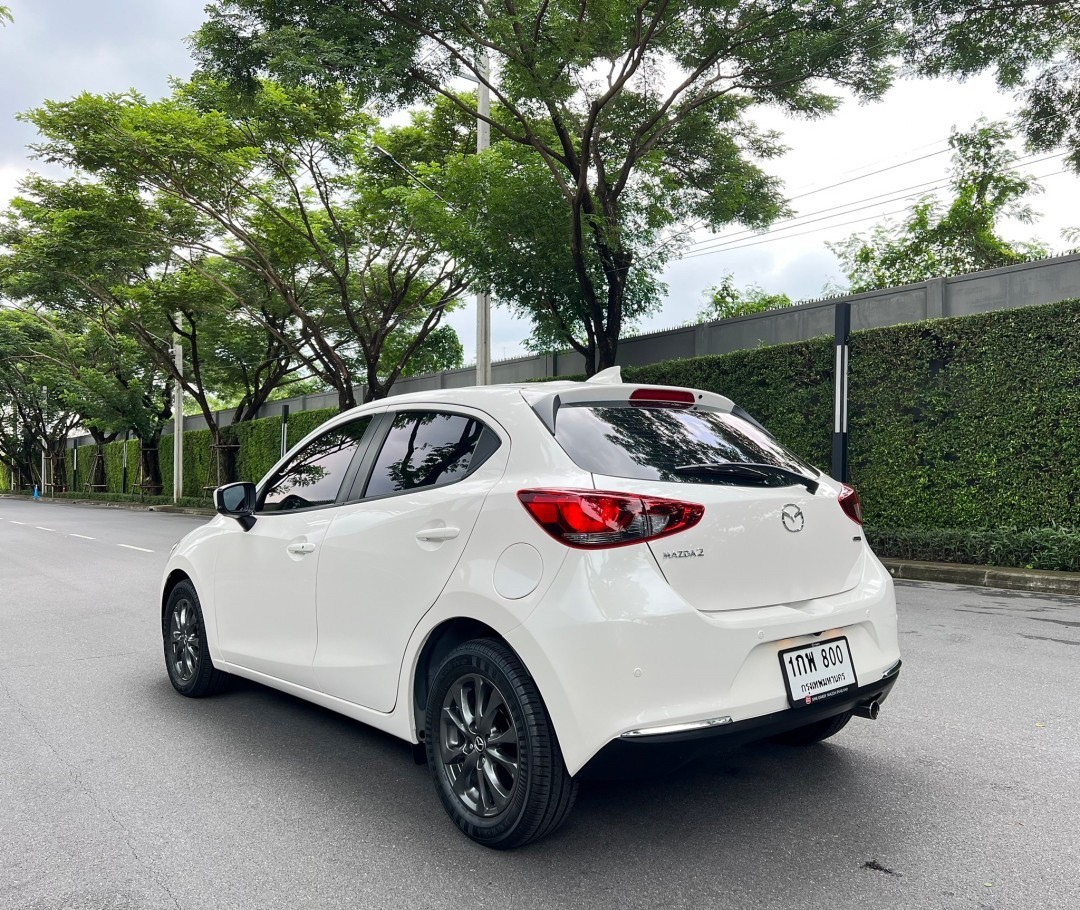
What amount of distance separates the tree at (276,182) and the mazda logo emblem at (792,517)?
14142 mm

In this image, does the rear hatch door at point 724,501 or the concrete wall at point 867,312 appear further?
the concrete wall at point 867,312

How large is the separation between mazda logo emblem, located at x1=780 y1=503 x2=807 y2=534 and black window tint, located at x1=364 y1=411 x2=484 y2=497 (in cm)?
115

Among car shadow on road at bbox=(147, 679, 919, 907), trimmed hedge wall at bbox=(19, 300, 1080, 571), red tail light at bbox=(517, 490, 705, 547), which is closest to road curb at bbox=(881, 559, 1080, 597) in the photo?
trimmed hedge wall at bbox=(19, 300, 1080, 571)

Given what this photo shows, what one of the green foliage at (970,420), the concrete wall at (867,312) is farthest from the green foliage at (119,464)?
the green foliage at (970,420)

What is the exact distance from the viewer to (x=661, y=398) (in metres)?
3.50

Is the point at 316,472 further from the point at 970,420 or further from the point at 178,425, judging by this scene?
the point at 178,425

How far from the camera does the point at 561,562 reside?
2809 mm

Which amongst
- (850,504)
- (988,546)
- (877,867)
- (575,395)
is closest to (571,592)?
(575,395)

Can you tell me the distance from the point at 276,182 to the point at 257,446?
39.5 feet

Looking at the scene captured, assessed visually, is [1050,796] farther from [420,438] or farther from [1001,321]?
[1001,321]

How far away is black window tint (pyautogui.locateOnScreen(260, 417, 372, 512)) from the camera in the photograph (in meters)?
4.04

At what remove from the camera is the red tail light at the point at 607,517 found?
9.23ft

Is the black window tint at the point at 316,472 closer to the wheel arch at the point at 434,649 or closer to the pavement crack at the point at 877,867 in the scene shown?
the wheel arch at the point at 434,649

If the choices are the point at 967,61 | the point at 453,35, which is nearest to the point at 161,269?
the point at 453,35
